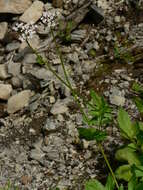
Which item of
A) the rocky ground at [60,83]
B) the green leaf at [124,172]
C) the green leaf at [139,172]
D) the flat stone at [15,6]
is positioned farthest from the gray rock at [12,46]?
the green leaf at [139,172]

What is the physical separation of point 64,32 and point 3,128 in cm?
168

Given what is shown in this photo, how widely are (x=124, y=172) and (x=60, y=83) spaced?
1725mm

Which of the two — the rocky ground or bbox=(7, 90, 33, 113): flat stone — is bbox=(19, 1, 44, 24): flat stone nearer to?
the rocky ground

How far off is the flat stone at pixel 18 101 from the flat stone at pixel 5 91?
0.51 ft

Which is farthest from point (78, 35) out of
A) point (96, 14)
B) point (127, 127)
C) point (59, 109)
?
point (127, 127)

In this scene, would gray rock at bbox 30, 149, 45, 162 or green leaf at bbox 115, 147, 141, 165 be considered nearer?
green leaf at bbox 115, 147, 141, 165

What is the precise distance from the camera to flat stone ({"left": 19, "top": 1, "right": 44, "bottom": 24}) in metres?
7.02

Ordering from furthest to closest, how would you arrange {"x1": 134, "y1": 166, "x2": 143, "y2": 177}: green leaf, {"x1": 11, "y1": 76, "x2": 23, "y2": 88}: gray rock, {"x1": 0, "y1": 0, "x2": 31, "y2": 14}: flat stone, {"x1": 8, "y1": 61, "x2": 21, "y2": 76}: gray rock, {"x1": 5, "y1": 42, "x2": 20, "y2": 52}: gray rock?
1. {"x1": 0, "y1": 0, "x2": 31, "y2": 14}: flat stone
2. {"x1": 5, "y1": 42, "x2": 20, "y2": 52}: gray rock
3. {"x1": 8, "y1": 61, "x2": 21, "y2": 76}: gray rock
4. {"x1": 11, "y1": 76, "x2": 23, "y2": 88}: gray rock
5. {"x1": 134, "y1": 166, "x2": 143, "y2": 177}: green leaf

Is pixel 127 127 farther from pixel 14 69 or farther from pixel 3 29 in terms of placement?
pixel 3 29

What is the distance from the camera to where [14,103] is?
18.9 ft

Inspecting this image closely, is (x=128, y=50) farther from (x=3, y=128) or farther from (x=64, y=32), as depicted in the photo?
(x=3, y=128)

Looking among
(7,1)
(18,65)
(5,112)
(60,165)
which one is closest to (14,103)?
(5,112)

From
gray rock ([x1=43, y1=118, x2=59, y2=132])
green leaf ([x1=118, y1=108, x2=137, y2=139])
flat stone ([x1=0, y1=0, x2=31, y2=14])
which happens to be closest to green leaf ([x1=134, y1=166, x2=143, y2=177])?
green leaf ([x1=118, y1=108, x2=137, y2=139])

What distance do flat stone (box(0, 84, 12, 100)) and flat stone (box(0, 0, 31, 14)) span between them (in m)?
1.63
